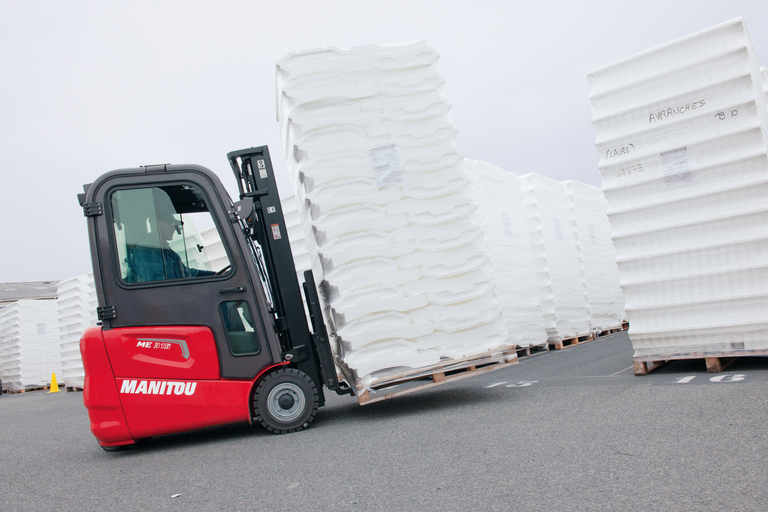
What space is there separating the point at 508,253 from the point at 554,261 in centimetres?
139

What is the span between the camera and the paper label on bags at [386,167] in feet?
15.6

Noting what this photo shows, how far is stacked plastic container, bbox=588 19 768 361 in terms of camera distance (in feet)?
15.3

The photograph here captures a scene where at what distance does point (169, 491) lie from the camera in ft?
10.2

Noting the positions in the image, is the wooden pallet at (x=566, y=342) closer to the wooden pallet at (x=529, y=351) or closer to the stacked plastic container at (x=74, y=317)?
the wooden pallet at (x=529, y=351)

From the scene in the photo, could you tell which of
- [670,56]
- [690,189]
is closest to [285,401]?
[690,189]

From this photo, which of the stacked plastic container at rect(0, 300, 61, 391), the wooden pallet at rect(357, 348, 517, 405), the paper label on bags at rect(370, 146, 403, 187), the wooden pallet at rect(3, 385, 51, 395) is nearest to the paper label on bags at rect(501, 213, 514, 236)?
the wooden pallet at rect(357, 348, 517, 405)

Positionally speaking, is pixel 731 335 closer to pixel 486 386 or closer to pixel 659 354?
pixel 659 354

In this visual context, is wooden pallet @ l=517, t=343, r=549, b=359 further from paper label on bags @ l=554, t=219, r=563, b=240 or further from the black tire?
the black tire

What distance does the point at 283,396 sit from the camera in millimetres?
4402

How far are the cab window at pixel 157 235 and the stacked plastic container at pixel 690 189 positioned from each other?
357cm

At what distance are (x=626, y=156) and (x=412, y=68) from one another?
210 centimetres

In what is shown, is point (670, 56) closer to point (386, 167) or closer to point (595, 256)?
point (386, 167)

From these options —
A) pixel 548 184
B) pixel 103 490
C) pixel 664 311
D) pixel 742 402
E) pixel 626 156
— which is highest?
pixel 548 184

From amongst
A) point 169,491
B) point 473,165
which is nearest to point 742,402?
point 169,491
